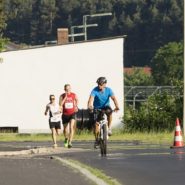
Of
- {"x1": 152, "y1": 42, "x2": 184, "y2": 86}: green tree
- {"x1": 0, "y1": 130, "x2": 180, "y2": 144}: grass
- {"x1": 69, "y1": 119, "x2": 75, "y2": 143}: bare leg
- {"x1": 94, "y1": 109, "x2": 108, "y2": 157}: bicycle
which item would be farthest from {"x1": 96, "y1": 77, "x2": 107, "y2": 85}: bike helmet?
{"x1": 152, "y1": 42, "x2": 184, "y2": 86}: green tree

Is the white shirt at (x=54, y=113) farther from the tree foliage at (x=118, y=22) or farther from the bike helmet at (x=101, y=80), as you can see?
the tree foliage at (x=118, y=22)

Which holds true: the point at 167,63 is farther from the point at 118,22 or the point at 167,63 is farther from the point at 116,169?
the point at 116,169

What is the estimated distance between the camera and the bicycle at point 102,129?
18578 mm

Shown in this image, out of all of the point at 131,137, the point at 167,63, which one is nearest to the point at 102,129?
the point at 131,137

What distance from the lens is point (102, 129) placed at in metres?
18.8

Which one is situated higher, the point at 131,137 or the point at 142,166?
the point at 131,137

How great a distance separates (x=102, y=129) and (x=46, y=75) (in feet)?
112

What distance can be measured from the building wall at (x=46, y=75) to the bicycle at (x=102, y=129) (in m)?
32.4

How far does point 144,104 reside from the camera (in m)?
38.5

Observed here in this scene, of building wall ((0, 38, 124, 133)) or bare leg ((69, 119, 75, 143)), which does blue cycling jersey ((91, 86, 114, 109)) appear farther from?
building wall ((0, 38, 124, 133))

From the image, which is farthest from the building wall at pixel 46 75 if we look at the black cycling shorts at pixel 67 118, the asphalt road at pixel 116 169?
the asphalt road at pixel 116 169

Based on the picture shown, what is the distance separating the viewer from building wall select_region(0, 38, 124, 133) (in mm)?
51594

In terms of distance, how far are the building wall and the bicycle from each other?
32395 millimetres

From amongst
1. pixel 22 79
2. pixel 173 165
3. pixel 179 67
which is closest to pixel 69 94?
pixel 173 165
